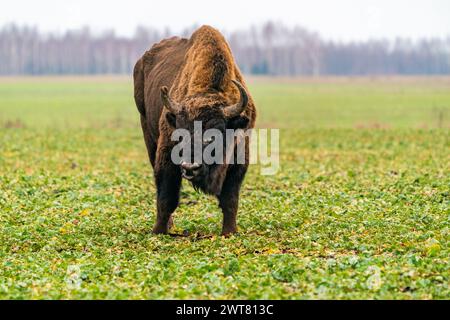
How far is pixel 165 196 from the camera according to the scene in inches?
583

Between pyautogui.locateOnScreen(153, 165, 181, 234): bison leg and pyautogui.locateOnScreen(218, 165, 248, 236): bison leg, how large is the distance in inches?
30.3

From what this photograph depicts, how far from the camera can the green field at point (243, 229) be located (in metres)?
10.5

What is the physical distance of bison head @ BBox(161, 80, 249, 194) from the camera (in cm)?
1344

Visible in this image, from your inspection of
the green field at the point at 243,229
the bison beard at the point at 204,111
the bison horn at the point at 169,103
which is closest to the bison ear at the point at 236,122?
the bison beard at the point at 204,111

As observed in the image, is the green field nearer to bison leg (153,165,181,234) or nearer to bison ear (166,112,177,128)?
bison leg (153,165,181,234)

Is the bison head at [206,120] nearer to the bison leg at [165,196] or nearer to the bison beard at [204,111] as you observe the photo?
the bison beard at [204,111]

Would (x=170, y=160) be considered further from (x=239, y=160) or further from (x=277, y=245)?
(x=277, y=245)

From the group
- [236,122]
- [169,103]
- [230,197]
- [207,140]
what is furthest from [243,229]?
[169,103]

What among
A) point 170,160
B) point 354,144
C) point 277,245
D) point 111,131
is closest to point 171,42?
point 170,160

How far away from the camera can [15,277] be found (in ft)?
37.6

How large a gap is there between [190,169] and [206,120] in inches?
30.7

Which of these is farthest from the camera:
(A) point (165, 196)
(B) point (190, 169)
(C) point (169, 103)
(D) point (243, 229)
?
(D) point (243, 229)

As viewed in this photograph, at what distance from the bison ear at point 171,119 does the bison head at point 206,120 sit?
0.04 meters

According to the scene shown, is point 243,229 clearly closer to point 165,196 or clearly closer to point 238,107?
point 165,196
